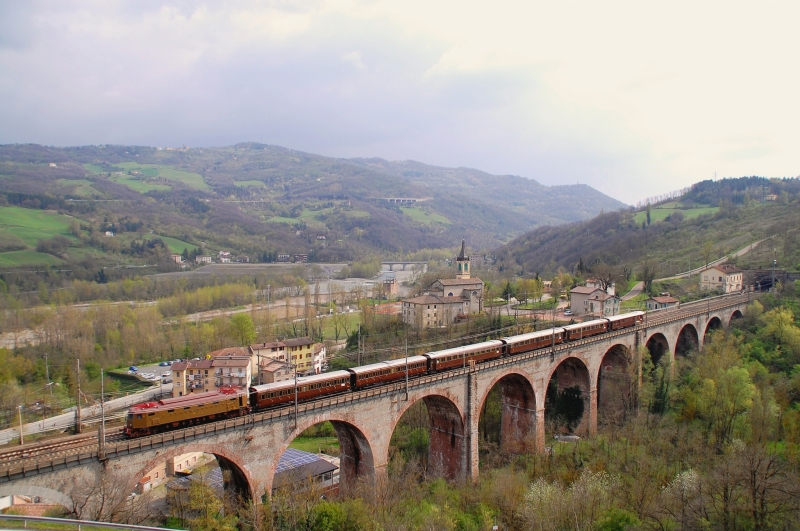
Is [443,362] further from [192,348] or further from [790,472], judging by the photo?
[192,348]

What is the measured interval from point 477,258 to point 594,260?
6800cm

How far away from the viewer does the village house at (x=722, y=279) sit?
71688 mm

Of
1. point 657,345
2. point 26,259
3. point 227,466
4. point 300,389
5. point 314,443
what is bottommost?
point 314,443

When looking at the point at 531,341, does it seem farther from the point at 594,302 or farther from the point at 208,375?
the point at 208,375

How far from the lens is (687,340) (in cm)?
5644

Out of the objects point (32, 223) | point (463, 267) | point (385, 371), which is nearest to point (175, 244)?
point (32, 223)

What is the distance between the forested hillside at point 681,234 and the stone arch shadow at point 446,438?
60.9 meters

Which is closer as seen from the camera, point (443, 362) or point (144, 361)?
point (443, 362)

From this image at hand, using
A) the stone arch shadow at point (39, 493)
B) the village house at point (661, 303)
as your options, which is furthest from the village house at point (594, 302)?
the stone arch shadow at point (39, 493)

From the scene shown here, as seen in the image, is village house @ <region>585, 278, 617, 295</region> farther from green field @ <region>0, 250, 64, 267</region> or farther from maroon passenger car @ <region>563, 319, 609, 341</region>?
green field @ <region>0, 250, 64, 267</region>

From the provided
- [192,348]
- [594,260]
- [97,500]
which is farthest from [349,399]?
[594,260]

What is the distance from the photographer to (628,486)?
96.1ft

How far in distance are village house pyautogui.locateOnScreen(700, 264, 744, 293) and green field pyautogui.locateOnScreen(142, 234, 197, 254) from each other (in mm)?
115327

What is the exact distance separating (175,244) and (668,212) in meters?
132
